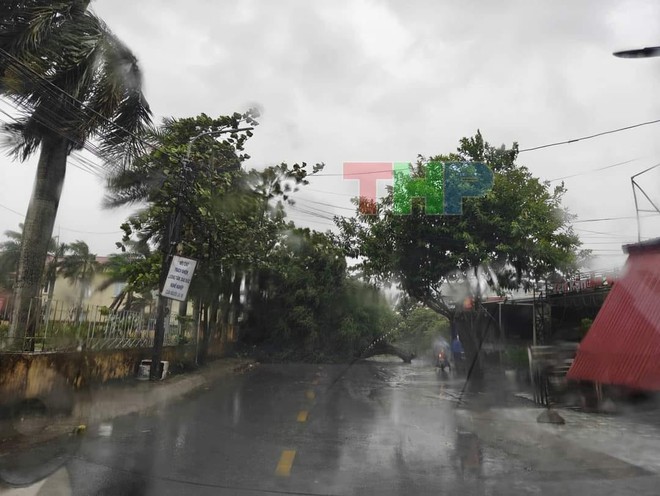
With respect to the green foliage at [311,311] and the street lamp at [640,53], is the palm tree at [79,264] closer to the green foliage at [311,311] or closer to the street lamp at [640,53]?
the green foliage at [311,311]

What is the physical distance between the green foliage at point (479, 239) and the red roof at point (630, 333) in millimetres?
6356

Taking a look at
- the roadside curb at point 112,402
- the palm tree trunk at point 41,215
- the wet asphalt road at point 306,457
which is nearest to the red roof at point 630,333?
the wet asphalt road at point 306,457

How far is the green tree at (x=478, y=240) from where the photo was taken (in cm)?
1988

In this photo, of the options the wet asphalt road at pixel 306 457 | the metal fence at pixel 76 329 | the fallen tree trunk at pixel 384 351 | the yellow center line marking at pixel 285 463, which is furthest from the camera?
the fallen tree trunk at pixel 384 351

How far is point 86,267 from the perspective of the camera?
4731 cm

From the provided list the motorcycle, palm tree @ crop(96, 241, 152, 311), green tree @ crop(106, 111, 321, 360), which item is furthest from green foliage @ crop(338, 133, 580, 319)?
palm tree @ crop(96, 241, 152, 311)

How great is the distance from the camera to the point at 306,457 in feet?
22.4

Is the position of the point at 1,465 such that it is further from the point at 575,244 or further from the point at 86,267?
the point at 86,267

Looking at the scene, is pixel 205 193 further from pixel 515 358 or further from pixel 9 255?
pixel 9 255

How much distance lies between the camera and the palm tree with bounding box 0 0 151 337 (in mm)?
11797

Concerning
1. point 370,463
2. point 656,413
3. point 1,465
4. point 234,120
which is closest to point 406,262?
point 234,120

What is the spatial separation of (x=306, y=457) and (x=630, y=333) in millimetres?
8231

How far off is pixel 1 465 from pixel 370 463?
4138mm

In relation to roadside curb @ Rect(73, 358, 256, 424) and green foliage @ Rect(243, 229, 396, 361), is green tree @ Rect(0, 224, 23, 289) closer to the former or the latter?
green foliage @ Rect(243, 229, 396, 361)
